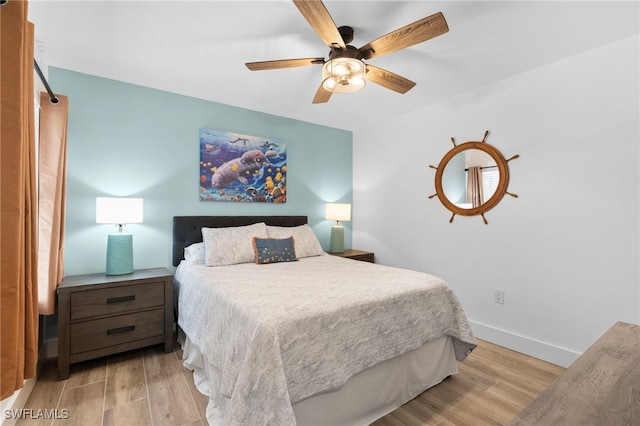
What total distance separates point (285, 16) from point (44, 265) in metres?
2.31

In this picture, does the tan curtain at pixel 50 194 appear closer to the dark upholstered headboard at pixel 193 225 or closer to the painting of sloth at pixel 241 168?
the dark upholstered headboard at pixel 193 225

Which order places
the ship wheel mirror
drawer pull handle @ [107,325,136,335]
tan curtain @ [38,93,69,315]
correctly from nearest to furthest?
1. tan curtain @ [38,93,69,315]
2. drawer pull handle @ [107,325,136,335]
3. the ship wheel mirror

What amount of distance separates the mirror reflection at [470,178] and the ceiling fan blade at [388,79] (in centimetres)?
118

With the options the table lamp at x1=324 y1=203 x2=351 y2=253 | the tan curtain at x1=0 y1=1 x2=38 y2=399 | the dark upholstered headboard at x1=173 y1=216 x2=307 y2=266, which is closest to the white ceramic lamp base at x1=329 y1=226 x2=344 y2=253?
the table lamp at x1=324 y1=203 x2=351 y2=253

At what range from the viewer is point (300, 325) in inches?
56.5

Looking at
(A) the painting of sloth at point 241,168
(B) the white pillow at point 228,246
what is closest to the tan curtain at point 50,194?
(B) the white pillow at point 228,246

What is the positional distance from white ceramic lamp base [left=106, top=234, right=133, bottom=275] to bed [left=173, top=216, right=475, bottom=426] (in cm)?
49

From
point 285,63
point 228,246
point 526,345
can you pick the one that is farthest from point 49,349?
point 526,345

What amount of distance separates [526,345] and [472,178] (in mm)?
1566

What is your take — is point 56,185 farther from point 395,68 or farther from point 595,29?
point 595,29

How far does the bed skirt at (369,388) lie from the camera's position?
1.52 m

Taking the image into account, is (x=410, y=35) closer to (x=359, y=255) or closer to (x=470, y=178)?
(x=470, y=178)

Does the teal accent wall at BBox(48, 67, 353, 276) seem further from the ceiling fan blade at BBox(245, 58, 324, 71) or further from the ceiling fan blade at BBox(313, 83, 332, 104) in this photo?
the ceiling fan blade at BBox(245, 58, 324, 71)

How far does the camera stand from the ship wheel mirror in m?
2.77
